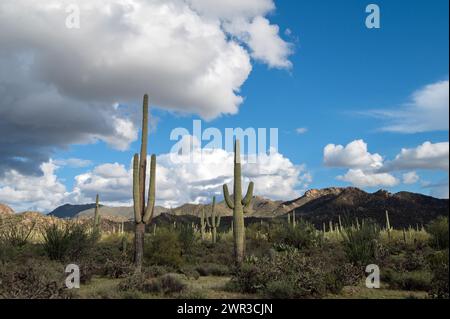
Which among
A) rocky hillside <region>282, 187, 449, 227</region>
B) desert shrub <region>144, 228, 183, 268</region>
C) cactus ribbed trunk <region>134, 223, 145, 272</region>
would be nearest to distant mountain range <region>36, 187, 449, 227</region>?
rocky hillside <region>282, 187, 449, 227</region>

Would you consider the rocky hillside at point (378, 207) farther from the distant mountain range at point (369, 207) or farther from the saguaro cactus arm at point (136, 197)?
the saguaro cactus arm at point (136, 197)

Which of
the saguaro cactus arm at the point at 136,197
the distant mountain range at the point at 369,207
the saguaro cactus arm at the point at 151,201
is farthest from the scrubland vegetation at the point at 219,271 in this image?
the distant mountain range at the point at 369,207

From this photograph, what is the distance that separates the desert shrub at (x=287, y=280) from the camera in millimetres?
11211

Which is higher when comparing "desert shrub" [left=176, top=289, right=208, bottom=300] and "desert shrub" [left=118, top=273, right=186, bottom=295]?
"desert shrub" [left=118, top=273, right=186, bottom=295]

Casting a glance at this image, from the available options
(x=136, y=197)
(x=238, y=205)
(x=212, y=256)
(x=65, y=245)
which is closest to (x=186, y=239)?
(x=212, y=256)

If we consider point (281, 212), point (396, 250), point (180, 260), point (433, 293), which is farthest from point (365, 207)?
point (433, 293)

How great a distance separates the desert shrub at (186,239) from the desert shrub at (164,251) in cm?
237

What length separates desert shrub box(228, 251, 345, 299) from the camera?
11.2 m

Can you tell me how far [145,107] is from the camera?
1989 cm

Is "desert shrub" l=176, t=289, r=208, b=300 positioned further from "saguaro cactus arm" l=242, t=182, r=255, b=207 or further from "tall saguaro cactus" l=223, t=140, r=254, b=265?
"saguaro cactus arm" l=242, t=182, r=255, b=207

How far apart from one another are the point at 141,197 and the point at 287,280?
901 cm

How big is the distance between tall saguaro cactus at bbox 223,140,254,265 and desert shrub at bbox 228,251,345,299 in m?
5.82

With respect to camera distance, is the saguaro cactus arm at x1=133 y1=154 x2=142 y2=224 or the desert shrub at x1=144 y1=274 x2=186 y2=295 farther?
the saguaro cactus arm at x1=133 y1=154 x2=142 y2=224
